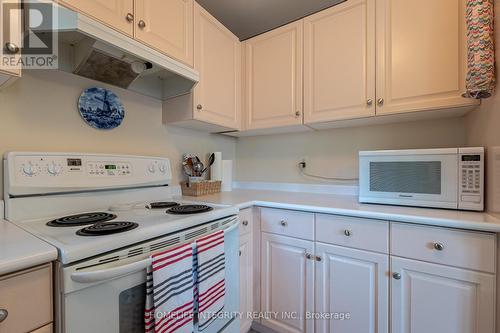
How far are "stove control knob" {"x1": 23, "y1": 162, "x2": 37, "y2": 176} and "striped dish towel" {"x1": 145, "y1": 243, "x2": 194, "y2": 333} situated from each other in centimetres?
70

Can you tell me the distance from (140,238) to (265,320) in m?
1.15

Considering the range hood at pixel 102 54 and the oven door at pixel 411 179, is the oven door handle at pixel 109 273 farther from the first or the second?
the oven door at pixel 411 179

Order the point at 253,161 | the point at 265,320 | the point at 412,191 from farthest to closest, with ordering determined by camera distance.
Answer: the point at 253,161 < the point at 265,320 < the point at 412,191

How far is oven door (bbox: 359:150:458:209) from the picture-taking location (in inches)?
45.0

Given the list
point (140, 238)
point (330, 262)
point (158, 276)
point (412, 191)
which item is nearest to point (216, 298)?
point (158, 276)

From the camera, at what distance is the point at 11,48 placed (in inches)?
29.3

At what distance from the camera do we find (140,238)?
0.76 metres

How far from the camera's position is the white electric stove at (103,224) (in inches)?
24.4

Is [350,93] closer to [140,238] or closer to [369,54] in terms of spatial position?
[369,54]

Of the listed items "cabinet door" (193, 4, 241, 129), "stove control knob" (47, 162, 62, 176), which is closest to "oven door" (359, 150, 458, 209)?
"cabinet door" (193, 4, 241, 129)

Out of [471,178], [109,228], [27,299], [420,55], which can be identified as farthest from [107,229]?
[420,55]

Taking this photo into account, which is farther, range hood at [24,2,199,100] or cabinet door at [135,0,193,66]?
cabinet door at [135,0,193,66]

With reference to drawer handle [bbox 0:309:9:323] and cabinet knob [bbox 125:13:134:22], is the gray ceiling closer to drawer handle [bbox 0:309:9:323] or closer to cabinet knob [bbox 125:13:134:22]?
cabinet knob [bbox 125:13:134:22]

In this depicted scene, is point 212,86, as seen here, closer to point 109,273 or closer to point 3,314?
point 109,273
